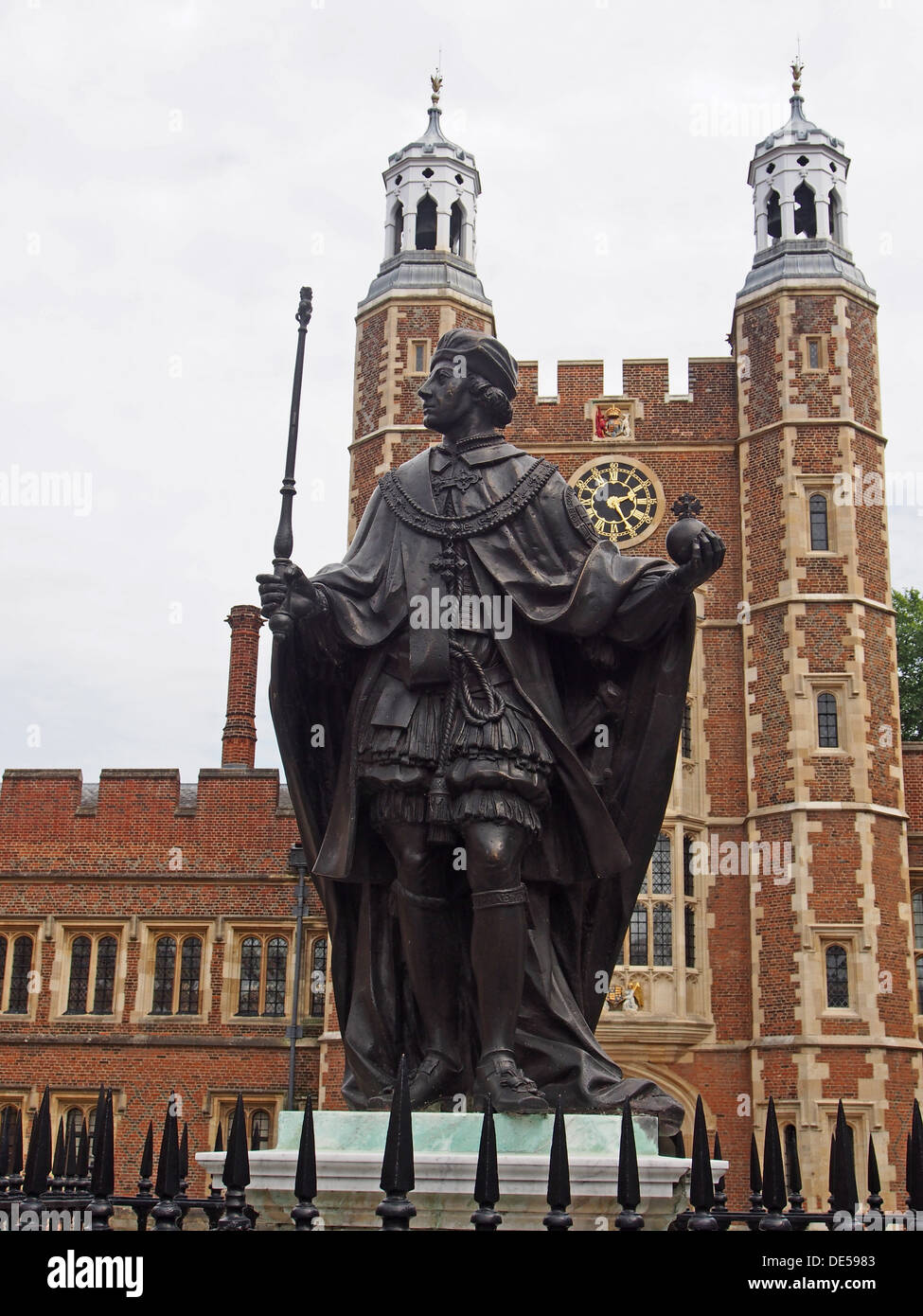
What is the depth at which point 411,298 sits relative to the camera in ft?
86.9

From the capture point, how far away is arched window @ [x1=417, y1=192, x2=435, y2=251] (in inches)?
1091

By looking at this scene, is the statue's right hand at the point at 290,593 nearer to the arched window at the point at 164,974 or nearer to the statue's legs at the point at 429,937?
the statue's legs at the point at 429,937

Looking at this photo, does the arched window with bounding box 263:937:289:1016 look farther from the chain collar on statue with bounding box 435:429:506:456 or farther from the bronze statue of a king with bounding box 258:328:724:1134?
the chain collar on statue with bounding box 435:429:506:456

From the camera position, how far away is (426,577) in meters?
4.33

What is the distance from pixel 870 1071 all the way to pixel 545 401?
500 inches

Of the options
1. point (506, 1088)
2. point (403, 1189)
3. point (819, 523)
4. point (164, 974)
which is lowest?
point (403, 1189)

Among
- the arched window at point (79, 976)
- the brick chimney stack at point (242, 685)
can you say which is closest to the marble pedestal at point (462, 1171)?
the arched window at point (79, 976)

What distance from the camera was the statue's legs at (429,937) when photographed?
4.12 metres

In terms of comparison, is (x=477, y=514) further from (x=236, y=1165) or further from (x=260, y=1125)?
(x=260, y=1125)

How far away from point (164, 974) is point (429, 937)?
78.1 ft

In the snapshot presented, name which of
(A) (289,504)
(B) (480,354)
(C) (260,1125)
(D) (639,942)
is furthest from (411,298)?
(A) (289,504)

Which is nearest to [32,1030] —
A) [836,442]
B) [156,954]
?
[156,954]

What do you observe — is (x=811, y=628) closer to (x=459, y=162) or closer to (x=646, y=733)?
(x=459, y=162)
